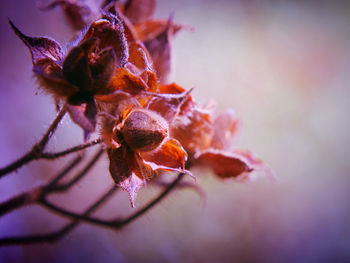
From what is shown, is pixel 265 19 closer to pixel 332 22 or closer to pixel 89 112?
pixel 332 22

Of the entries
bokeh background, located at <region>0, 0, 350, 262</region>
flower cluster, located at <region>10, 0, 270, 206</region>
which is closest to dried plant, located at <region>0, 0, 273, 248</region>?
flower cluster, located at <region>10, 0, 270, 206</region>

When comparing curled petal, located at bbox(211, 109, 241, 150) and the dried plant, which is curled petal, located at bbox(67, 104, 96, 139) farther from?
curled petal, located at bbox(211, 109, 241, 150)

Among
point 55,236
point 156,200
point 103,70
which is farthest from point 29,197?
point 103,70

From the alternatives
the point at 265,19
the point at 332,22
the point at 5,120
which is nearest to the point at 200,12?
the point at 265,19

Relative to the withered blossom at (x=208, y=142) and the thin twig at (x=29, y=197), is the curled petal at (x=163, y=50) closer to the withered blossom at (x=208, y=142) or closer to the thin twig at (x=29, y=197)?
the withered blossom at (x=208, y=142)

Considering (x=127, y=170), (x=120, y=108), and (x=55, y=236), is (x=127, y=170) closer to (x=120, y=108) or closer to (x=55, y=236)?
(x=120, y=108)

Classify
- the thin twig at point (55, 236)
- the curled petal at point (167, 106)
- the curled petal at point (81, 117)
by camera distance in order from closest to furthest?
the curled petal at point (81, 117), the curled petal at point (167, 106), the thin twig at point (55, 236)

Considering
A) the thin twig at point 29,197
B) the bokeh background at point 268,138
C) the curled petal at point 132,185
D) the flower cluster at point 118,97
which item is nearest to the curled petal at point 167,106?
the flower cluster at point 118,97
